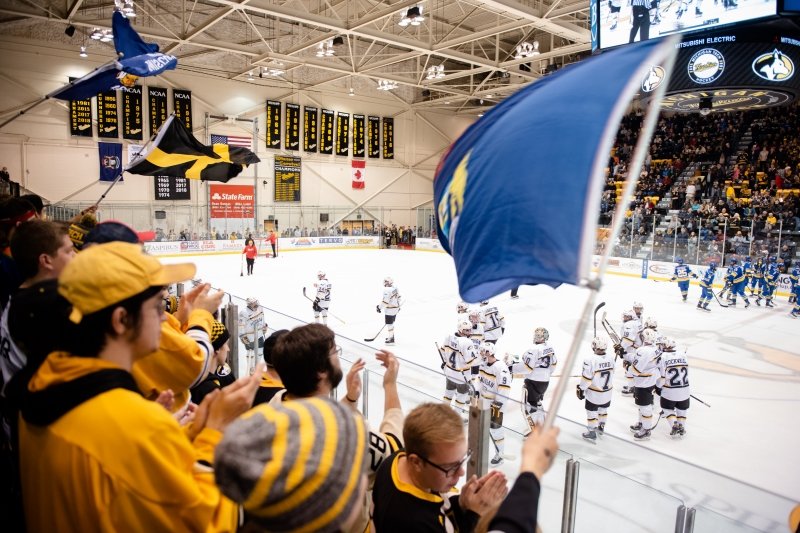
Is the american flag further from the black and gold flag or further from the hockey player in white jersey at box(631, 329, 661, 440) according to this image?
the hockey player in white jersey at box(631, 329, 661, 440)

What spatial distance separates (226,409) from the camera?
5.25ft

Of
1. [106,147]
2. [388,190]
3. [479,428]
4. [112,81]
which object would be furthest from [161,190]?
[479,428]

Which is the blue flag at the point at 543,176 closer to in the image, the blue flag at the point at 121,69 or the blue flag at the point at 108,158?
the blue flag at the point at 121,69

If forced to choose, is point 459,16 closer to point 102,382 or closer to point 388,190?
point 388,190

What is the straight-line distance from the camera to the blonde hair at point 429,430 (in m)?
1.87

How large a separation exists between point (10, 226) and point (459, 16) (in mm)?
25303

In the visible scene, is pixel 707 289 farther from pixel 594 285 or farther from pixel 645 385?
pixel 594 285

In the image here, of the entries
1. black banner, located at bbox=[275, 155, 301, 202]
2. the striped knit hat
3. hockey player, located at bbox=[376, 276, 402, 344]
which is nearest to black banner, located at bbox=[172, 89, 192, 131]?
black banner, located at bbox=[275, 155, 301, 202]

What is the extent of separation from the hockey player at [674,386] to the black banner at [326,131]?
27.0m

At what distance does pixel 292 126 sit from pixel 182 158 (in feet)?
76.3

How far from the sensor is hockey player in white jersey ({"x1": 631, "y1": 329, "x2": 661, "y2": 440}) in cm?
695

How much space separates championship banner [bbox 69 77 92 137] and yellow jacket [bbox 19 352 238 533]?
26.8m

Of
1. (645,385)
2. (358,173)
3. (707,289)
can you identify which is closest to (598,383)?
(645,385)

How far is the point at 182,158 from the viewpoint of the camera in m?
8.27
